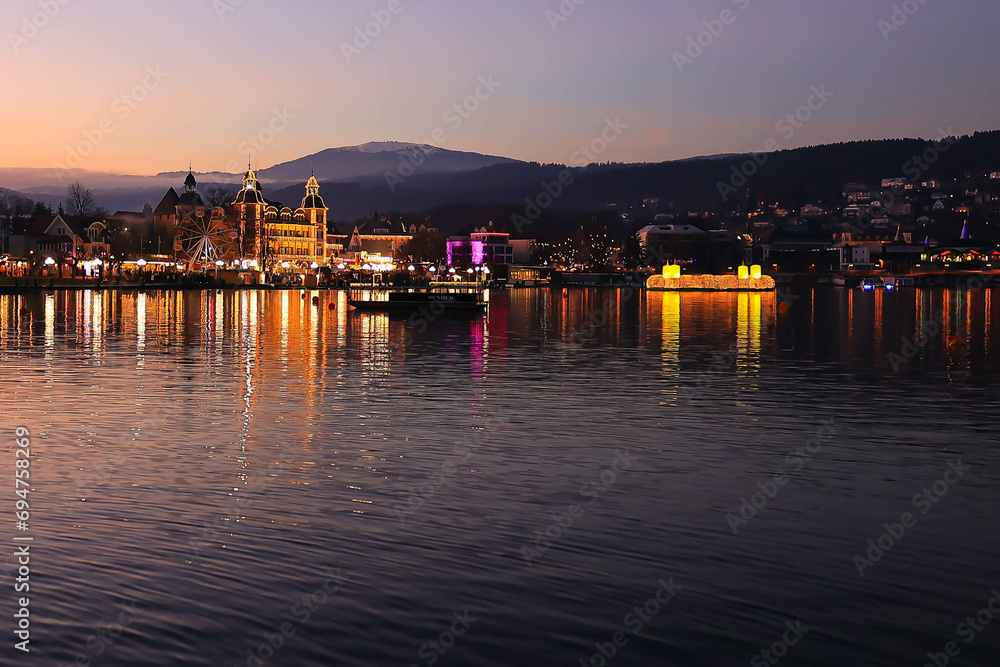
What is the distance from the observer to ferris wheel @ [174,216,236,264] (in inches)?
6629

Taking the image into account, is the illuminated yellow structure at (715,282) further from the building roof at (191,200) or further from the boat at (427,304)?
the boat at (427,304)

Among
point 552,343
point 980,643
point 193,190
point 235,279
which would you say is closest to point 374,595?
point 980,643

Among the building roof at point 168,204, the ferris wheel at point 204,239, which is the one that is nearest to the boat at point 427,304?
the ferris wheel at point 204,239

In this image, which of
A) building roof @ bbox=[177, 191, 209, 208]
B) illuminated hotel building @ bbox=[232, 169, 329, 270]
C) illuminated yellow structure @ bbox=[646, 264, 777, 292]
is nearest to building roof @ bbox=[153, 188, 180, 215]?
building roof @ bbox=[177, 191, 209, 208]

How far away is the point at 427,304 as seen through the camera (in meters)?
80.6

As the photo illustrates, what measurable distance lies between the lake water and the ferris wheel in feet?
464

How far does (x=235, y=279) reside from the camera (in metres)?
157

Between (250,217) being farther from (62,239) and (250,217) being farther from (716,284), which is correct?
(716,284)

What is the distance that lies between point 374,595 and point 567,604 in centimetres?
184

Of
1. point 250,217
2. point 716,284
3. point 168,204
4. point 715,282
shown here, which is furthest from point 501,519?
point 168,204

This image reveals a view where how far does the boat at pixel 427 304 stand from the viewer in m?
77.9

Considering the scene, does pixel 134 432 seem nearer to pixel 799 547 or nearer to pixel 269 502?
pixel 269 502

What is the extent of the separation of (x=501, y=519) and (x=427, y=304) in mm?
67338

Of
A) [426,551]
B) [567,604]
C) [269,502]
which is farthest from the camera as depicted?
[269,502]
